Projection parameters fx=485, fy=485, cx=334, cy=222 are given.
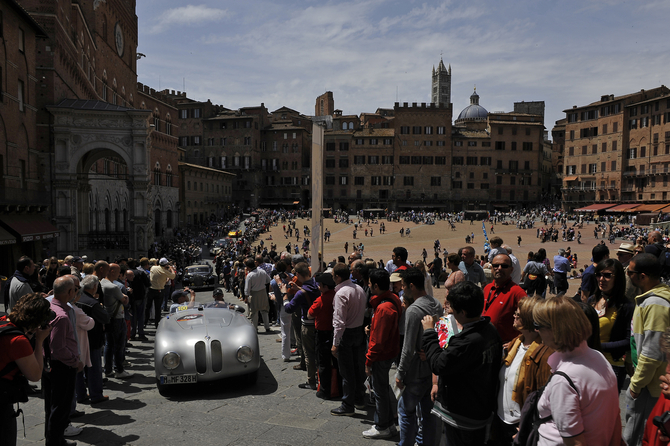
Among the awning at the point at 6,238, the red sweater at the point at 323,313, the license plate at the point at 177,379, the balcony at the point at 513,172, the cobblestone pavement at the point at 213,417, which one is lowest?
the cobblestone pavement at the point at 213,417

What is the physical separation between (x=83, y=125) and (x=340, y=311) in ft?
74.9

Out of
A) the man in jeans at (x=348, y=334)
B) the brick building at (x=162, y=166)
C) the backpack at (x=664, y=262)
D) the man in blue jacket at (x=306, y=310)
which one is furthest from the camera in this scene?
the brick building at (x=162, y=166)

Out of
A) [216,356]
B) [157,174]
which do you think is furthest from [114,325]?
[157,174]

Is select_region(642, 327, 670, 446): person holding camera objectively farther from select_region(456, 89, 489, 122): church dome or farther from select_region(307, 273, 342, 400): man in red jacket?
select_region(456, 89, 489, 122): church dome

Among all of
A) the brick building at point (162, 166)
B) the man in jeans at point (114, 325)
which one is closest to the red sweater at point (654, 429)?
the man in jeans at point (114, 325)

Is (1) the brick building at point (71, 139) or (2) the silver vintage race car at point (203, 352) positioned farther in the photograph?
(1) the brick building at point (71, 139)

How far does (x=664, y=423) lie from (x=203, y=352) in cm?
520

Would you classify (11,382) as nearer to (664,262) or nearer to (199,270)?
(664,262)

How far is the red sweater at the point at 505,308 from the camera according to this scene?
4434mm

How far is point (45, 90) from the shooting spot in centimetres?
2366

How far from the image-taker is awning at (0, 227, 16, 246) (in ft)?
62.2

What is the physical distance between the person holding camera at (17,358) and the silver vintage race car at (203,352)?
8.22ft

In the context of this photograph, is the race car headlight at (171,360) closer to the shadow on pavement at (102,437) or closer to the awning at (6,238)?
the shadow on pavement at (102,437)

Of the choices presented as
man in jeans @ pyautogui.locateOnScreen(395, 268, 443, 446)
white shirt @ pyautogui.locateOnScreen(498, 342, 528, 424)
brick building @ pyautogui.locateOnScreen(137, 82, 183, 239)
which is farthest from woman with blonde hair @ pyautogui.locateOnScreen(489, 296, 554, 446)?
brick building @ pyautogui.locateOnScreen(137, 82, 183, 239)
